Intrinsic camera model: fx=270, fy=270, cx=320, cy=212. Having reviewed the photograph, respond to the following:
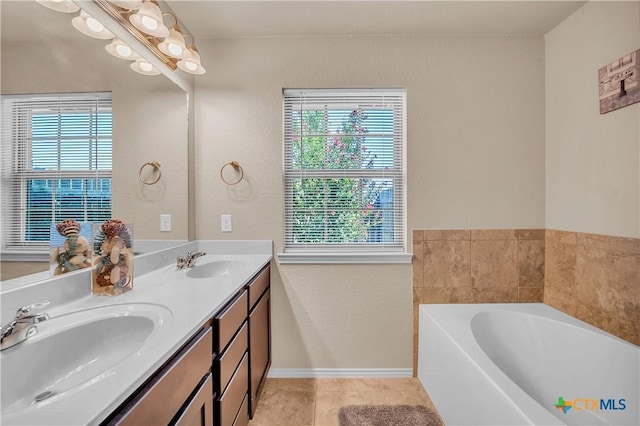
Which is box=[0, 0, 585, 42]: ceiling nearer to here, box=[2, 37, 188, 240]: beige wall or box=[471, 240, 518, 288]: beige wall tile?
box=[2, 37, 188, 240]: beige wall

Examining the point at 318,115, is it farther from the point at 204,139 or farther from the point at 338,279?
the point at 338,279

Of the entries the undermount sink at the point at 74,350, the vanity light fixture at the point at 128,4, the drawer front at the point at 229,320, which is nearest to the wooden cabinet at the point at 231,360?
the drawer front at the point at 229,320

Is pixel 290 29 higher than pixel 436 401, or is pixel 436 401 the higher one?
pixel 290 29

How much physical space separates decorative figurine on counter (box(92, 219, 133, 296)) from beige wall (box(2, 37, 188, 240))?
0.50 ft

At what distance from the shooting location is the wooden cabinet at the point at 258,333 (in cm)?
153

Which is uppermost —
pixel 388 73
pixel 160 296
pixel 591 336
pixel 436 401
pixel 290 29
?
pixel 290 29

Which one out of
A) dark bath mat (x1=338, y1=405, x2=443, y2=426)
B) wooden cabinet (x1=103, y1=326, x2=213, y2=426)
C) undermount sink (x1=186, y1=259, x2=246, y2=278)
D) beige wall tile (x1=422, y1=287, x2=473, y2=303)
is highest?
undermount sink (x1=186, y1=259, x2=246, y2=278)

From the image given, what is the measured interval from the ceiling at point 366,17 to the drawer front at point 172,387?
190 centimetres

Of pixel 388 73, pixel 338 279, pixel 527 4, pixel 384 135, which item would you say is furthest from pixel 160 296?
pixel 527 4

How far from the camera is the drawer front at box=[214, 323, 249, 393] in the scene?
1.11m

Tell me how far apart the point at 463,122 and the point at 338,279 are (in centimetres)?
148

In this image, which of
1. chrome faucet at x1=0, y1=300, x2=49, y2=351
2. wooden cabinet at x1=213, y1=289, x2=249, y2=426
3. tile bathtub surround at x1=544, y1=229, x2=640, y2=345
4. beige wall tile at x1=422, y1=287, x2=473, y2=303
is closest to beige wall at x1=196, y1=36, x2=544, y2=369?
beige wall tile at x1=422, y1=287, x2=473, y2=303

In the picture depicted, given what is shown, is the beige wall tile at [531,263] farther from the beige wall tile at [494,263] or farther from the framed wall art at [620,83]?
the framed wall art at [620,83]

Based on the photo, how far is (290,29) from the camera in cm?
191
